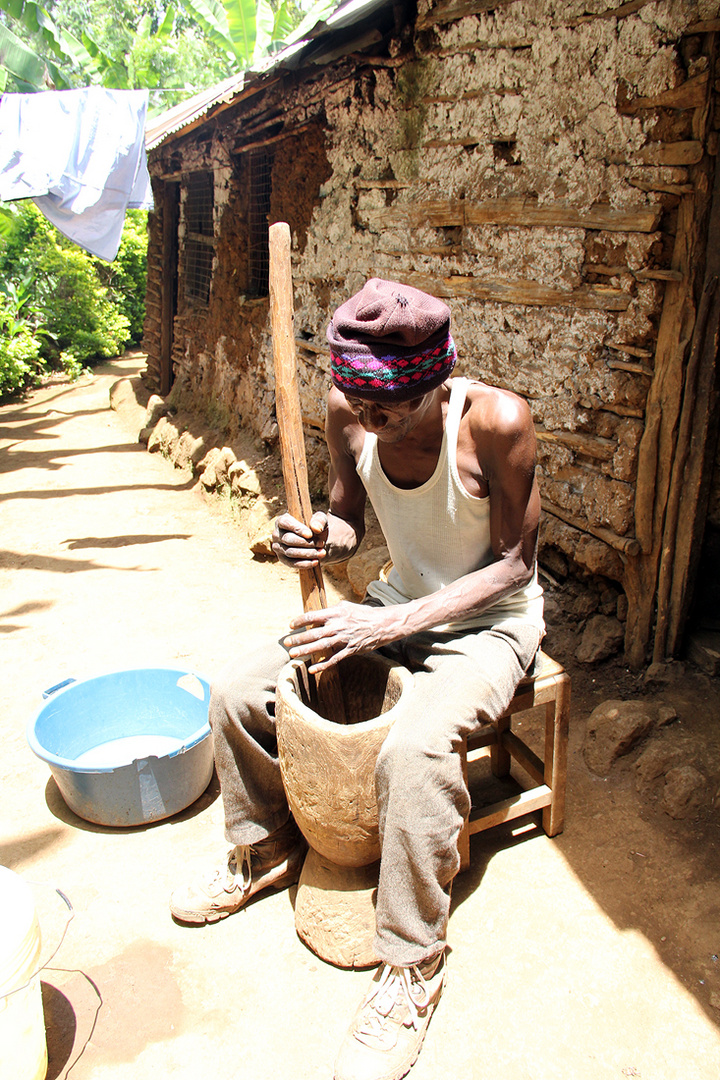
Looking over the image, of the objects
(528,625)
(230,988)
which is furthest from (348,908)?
(528,625)

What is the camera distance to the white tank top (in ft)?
6.72

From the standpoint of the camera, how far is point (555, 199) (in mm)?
3035

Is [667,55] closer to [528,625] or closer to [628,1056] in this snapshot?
[528,625]

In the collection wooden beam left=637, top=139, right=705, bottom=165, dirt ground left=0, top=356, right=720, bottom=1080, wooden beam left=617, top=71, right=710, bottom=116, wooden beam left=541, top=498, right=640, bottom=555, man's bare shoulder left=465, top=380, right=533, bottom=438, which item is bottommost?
dirt ground left=0, top=356, right=720, bottom=1080

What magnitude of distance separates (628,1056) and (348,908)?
0.75m

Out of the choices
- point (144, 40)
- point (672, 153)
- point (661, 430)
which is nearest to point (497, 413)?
point (661, 430)

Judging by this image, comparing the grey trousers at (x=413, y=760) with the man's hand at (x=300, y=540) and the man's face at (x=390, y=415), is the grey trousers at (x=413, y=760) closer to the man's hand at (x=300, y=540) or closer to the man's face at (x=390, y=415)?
the man's hand at (x=300, y=540)

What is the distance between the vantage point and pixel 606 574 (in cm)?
315

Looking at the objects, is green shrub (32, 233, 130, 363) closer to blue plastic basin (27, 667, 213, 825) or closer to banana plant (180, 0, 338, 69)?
banana plant (180, 0, 338, 69)

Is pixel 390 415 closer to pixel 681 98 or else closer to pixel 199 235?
pixel 681 98

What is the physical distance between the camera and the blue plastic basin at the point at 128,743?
243 cm

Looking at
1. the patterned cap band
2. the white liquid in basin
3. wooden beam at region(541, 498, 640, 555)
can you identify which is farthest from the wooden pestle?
wooden beam at region(541, 498, 640, 555)

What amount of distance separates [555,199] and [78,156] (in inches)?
180

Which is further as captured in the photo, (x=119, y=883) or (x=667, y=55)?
(x=667, y=55)
